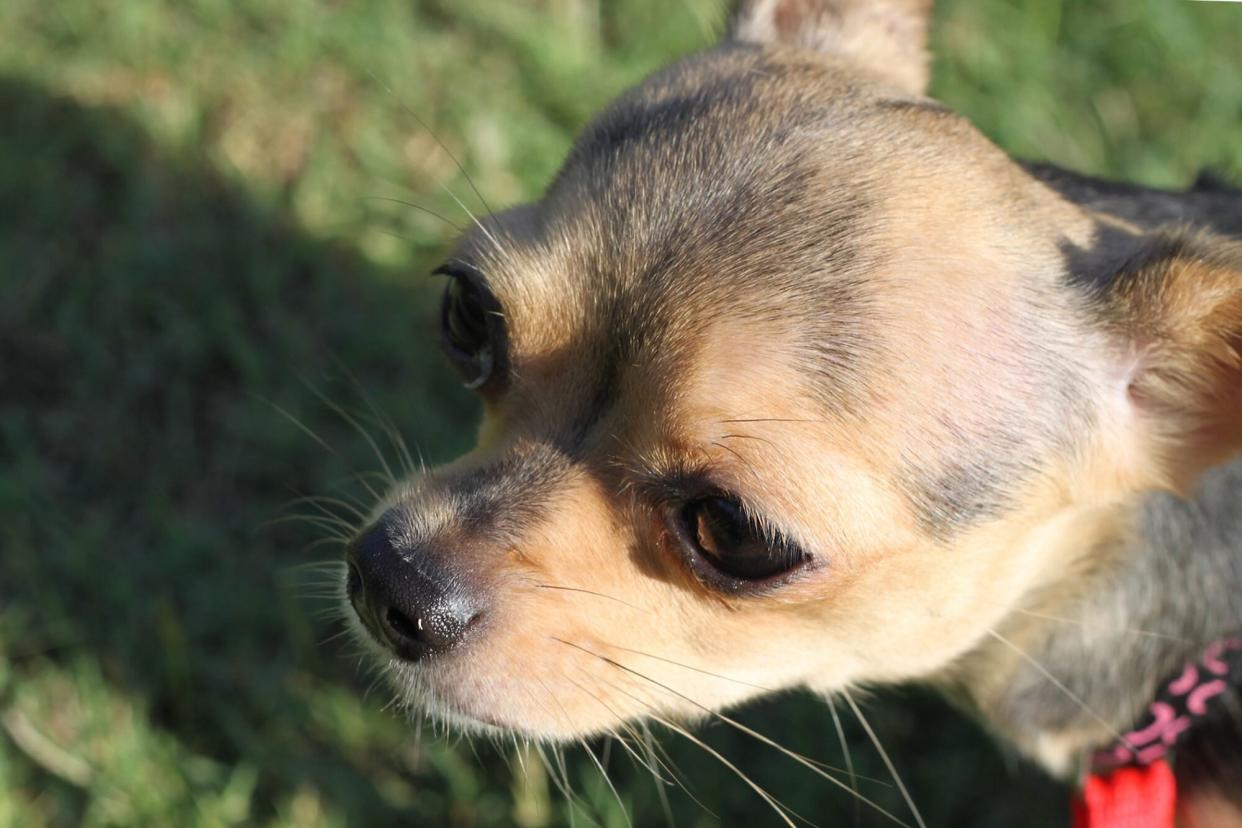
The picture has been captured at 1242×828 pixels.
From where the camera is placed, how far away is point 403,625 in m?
3.09

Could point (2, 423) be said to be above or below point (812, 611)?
below

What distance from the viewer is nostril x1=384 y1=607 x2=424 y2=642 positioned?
3047 millimetres

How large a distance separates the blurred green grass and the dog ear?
19.3 inches

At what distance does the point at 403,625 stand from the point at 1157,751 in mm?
2307

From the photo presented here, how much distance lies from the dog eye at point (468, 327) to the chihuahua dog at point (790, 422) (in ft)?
0.05

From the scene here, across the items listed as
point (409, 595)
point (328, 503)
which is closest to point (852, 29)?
point (409, 595)

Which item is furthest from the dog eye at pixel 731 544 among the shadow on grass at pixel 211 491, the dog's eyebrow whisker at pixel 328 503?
the shadow on grass at pixel 211 491

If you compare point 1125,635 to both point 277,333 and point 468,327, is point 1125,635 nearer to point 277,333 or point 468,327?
point 468,327

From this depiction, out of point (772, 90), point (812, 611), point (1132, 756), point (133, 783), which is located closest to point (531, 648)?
point (812, 611)

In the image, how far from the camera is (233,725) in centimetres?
475

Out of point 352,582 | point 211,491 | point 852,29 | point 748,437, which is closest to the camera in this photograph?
point 748,437

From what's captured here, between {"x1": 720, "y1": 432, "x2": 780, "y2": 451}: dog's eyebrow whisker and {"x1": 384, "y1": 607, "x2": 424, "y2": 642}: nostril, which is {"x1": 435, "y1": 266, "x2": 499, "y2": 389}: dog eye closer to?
{"x1": 384, "y1": 607, "x2": 424, "y2": 642}: nostril

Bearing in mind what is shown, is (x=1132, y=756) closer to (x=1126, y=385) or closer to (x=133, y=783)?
(x=1126, y=385)

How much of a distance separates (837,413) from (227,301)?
3.91m
